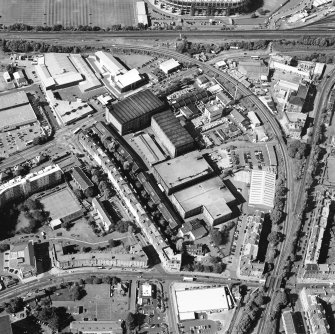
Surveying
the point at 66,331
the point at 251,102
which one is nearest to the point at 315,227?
the point at 251,102

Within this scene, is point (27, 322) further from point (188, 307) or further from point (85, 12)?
point (85, 12)

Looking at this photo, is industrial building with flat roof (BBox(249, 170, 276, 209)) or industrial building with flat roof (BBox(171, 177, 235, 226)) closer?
industrial building with flat roof (BBox(171, 177, 235, 226))

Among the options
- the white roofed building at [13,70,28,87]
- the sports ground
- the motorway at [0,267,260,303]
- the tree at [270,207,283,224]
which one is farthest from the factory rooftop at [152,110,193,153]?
→ the white roofed building at [13,70,28,87]

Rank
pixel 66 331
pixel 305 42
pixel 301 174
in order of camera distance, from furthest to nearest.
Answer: pixel 305 42 → pixel 301 174 → pixel 66 331

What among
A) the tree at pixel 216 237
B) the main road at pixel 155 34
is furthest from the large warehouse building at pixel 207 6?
the tree at pixel 216 237

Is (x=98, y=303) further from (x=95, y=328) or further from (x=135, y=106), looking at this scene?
(x=135, y=106)

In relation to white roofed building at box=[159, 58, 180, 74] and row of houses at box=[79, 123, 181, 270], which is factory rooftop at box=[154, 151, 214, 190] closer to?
row of houses at box=[79, 123, 181, 270]
